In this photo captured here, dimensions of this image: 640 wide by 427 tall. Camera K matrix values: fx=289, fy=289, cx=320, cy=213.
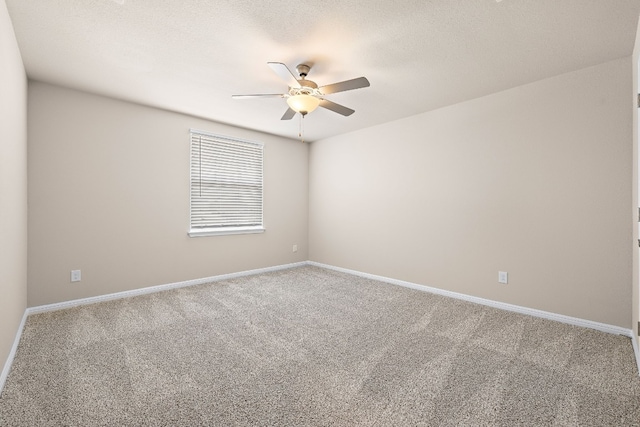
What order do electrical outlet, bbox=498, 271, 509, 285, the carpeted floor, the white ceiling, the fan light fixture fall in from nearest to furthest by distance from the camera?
the carpeted floor < the white ceiling < the fan light fixture < electrical outlet, bbox=498, 271, 509, 285

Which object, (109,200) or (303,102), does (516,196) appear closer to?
(303,102)

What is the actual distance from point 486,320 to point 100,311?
3897 mm

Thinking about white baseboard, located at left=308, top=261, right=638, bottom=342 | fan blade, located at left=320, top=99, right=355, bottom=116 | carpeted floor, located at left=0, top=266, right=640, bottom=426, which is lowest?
carpeted floor, located at left=0, top=266, right=640, bottom=426

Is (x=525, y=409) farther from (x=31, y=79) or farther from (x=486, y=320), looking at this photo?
(x=31, y=79)

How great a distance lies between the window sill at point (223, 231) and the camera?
407 cm

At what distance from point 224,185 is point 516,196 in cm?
379

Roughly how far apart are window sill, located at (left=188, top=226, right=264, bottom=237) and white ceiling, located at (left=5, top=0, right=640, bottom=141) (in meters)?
1.80

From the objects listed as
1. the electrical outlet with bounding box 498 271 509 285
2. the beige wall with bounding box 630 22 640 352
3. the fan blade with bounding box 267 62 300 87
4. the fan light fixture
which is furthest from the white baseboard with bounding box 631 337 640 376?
the fan blade with bounding box 267 62 300 87

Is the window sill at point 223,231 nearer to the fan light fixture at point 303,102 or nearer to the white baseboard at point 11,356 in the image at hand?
the white baseboard at point 11,356

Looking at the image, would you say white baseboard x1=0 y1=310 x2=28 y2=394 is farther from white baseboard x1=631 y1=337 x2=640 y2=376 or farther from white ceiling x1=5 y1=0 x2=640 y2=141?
white baseboard x1=631 y1=337 x2=640 y2=376

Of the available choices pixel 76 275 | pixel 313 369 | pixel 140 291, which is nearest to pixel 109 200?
pixel 76 275

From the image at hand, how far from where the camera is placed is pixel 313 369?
1935mm

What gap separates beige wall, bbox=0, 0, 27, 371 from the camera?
1805 millimetres

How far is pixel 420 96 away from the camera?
326 centimetres
